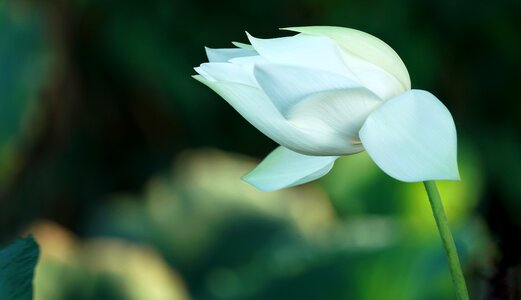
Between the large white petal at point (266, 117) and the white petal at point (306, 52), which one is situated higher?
the white petal at point (306, 52)

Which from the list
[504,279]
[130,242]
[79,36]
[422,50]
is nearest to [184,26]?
[79,36]

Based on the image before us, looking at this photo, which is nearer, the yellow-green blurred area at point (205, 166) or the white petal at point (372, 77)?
the white petal at point (372, 77)

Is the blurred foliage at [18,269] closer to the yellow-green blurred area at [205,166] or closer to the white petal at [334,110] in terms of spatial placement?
the white petal at [334,110]

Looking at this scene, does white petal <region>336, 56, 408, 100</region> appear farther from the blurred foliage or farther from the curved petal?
the blurred foliage

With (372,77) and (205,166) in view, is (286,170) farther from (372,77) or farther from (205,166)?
(205,166)

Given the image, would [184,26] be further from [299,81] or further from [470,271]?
[299,81]

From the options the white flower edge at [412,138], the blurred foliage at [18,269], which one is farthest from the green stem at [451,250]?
the blurred foliage at [18,269]

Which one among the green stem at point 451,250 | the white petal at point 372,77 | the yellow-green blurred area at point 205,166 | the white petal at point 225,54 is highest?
the white petal at point 225,54
